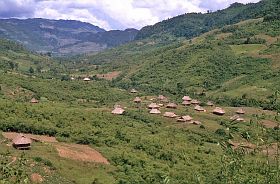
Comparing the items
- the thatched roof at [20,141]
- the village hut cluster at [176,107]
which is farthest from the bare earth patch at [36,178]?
the village hut cluster at [176,107]

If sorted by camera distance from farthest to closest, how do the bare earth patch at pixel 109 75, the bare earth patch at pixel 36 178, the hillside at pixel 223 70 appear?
1. the bare earth patch at pixel 109 75
2. the hillside at pixel 223 70
3. the bare earth patch at pixel 36 178

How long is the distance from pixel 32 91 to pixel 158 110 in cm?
3534

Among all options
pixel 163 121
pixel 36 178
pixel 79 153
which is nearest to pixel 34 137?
pixel 79 153

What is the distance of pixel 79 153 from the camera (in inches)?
2256

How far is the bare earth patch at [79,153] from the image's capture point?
183ft

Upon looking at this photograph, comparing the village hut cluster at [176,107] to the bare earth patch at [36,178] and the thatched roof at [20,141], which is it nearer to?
the thatched roof at [20,141]

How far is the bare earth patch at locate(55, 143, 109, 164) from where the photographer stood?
55.7 metres

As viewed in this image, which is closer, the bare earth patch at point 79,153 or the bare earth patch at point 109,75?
the bare earth patch at point 79,153

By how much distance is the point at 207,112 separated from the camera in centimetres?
10156

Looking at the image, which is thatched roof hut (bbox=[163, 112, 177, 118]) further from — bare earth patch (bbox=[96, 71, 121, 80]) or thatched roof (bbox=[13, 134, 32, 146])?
bare earth patch (bbox=[96, 71, 121, 80])

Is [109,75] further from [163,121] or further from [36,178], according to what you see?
[36,178]

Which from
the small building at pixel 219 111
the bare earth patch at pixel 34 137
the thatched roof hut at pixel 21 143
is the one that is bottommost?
the small building at pixel 219 111

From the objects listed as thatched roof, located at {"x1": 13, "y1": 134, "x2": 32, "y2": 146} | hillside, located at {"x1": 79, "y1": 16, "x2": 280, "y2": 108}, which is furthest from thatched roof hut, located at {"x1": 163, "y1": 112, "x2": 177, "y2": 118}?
thatched roof, located at {"x1": 13, "y1": 134, "x2": 32, "y2": 146}

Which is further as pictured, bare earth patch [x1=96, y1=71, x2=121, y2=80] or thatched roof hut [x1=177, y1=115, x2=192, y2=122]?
bare earth patch [x1=96, y1=71, x2=121, y2=80]
